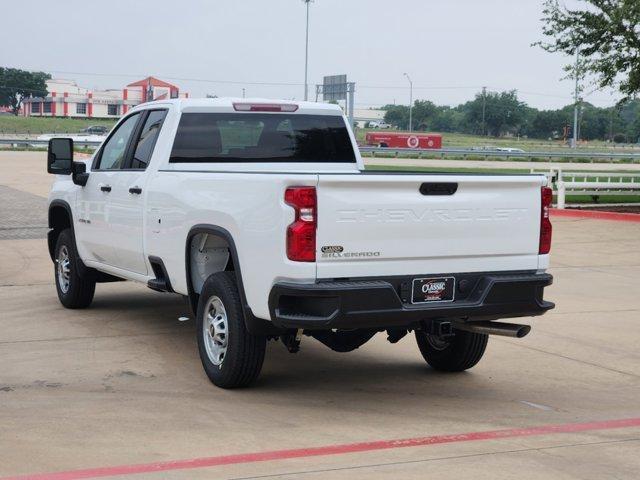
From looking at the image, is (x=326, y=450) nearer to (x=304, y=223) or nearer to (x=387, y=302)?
(x=387, y=302)

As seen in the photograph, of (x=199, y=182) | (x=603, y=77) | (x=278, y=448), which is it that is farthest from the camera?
(x=603, y=77)

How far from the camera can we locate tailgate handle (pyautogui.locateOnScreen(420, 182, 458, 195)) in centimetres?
673

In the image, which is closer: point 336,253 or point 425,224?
point 336,253

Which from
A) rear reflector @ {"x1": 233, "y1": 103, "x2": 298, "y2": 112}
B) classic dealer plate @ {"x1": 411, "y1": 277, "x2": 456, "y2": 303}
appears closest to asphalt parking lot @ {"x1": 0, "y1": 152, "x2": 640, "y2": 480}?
classic dealer plate @ {"x1": 411, "y1": 277, "x2": 456, "y2": 303}

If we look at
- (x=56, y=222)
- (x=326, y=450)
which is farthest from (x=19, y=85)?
(x=326, y=450)

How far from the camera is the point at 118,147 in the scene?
955 centimetres

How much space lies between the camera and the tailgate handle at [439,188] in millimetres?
6730

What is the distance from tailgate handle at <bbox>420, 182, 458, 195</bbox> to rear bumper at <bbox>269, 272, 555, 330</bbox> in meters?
0.56

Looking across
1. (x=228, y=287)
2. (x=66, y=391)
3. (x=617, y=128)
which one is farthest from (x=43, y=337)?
(x=617, y=128)

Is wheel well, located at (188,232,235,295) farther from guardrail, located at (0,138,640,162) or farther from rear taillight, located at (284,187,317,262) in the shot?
guardrail, located at (0,138,640,162)

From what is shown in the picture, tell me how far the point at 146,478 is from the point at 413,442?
1.60 m

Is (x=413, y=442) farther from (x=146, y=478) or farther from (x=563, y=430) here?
(x=146, y=478)

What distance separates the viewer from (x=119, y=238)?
9055 mm

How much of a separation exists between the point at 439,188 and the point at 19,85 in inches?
6603
